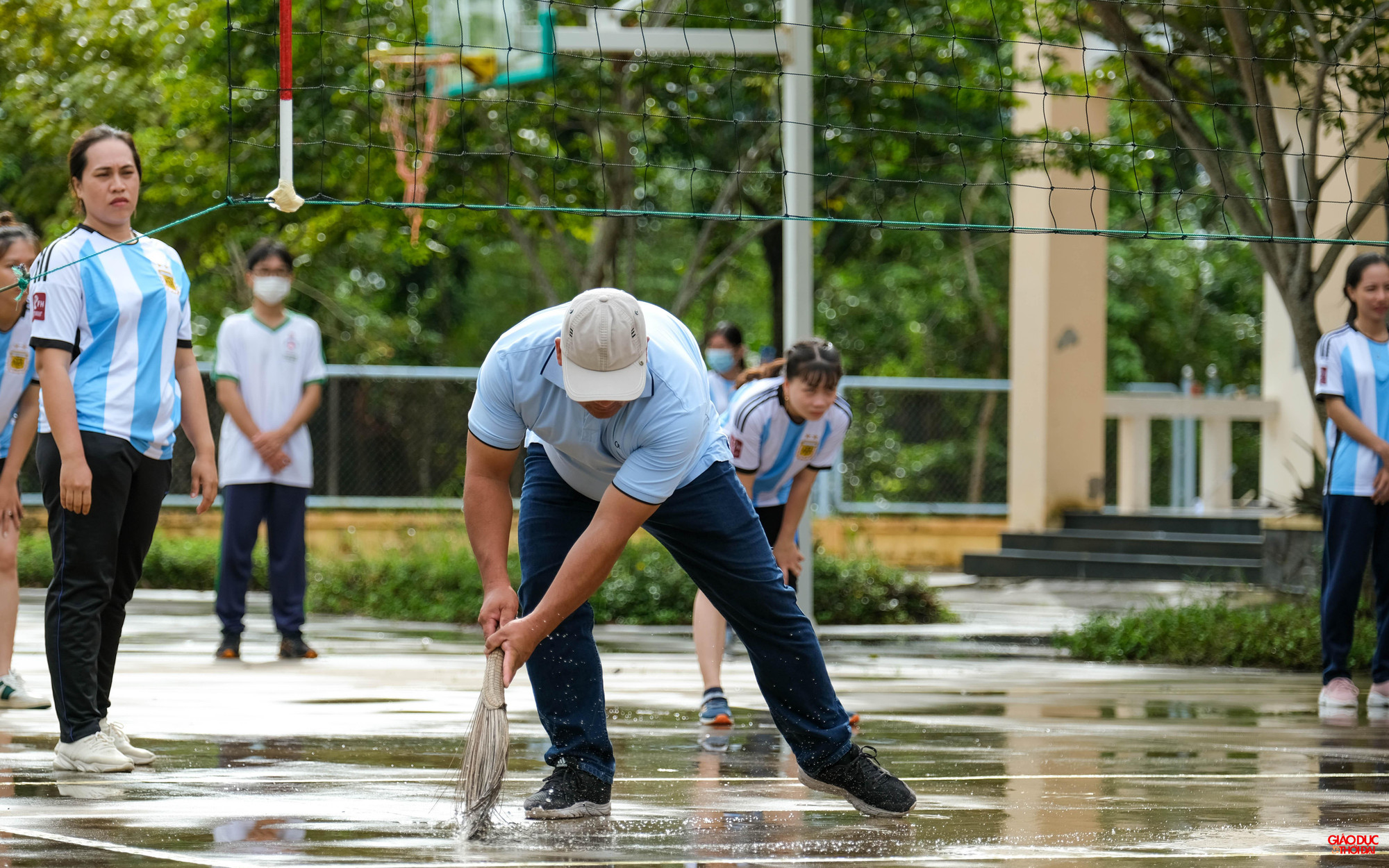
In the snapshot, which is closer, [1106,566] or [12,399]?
[12,399]

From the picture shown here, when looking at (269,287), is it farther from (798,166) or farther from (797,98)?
(797,98)

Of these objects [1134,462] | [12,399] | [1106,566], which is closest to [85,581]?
[12,399]

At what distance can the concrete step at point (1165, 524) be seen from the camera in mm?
15273

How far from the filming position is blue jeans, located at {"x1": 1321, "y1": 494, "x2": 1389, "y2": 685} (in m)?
7.62

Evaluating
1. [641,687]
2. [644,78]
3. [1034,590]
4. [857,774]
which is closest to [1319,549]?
[1034,590]

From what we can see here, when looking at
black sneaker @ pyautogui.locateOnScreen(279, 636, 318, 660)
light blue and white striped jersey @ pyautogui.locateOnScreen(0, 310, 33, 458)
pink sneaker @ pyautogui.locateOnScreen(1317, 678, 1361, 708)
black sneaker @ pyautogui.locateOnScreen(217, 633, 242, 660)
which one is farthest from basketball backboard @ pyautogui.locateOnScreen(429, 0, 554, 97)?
pink sneaker @ pyautogui.locateOnScreen(1317, 678, 1361, 708)

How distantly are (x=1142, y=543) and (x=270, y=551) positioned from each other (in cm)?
883

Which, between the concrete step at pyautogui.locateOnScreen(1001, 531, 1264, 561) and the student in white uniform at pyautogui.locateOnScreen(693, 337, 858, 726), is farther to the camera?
the concrete step at pyautogui.locateOnScreen(1001, 531, 1264, 561)

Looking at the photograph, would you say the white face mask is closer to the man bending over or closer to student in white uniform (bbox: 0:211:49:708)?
student in white uniform (bbox: 0:211:49:708)

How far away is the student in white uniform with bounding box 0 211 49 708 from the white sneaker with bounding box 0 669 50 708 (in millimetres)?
15

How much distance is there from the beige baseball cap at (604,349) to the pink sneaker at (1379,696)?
15.9ft

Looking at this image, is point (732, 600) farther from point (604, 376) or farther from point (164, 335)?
point (164, 335)

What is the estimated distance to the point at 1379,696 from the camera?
7.58 meters

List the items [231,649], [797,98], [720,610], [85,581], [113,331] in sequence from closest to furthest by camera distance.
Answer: [720,610]
[85,581]
[113,331]
[231,649]
[797,98]
